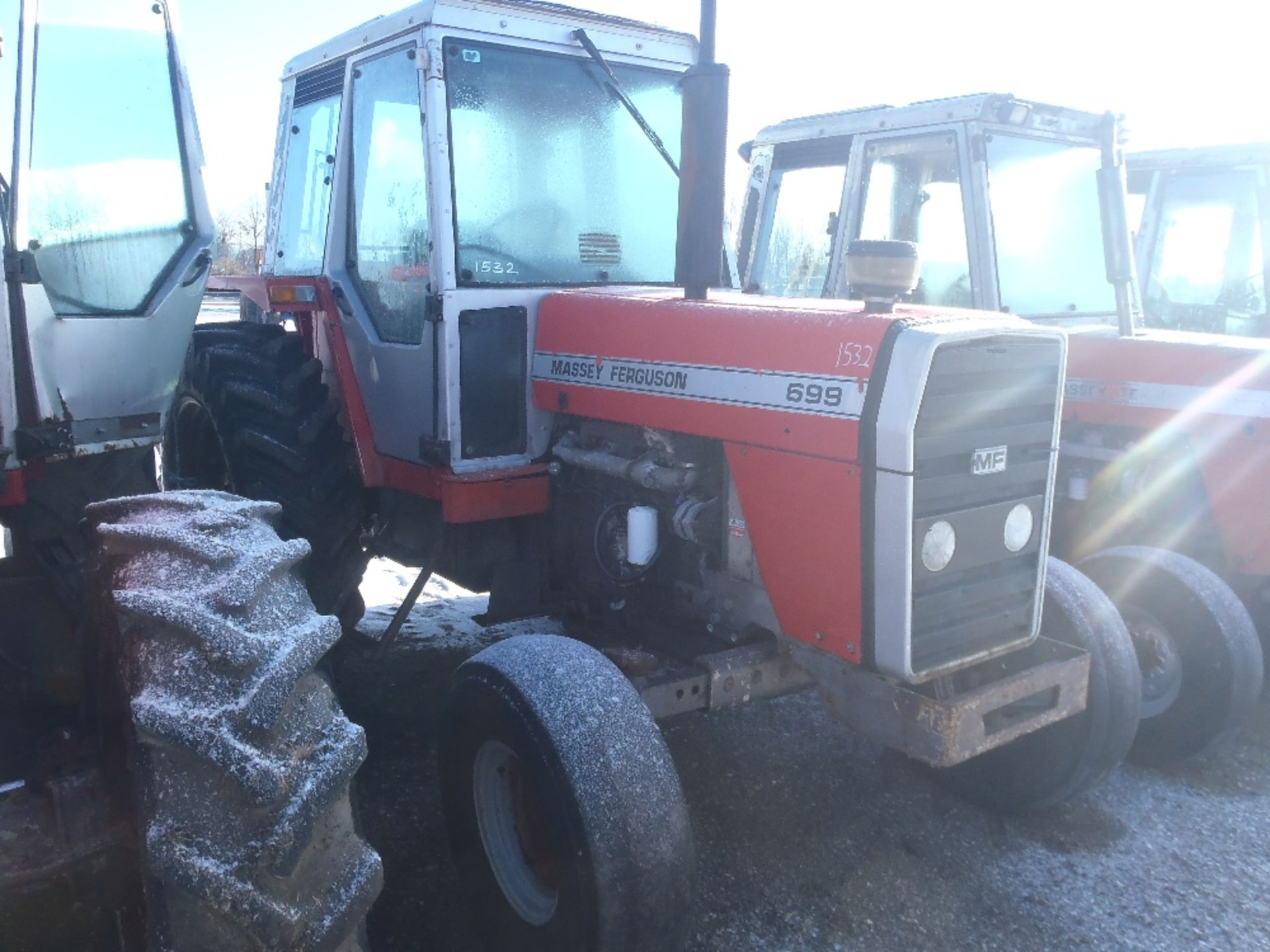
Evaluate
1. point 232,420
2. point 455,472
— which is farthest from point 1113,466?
point 232,420

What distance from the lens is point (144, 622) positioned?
160cm

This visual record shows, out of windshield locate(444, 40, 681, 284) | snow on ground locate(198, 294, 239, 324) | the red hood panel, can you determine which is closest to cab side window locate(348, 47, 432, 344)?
windshield locate(444, 40, 681, 284)

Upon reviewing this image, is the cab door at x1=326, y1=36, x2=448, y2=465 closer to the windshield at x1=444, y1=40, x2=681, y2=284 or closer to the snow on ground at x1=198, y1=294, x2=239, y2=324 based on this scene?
the windshield at x1=444, y1=40, x2=681, y2=284

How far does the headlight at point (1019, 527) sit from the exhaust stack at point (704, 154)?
1072 mm

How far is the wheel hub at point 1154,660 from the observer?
3.88 metres

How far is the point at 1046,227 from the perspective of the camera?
4.72m

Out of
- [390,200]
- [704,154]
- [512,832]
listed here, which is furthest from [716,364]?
[390,200]

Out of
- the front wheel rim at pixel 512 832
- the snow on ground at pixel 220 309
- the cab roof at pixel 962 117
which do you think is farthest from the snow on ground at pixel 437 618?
the snow on ground at pixel 220 309

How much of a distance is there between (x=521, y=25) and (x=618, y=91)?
398 mm

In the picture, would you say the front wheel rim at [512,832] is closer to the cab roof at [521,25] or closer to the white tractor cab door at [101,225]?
the white tractor cab door at [101,225]

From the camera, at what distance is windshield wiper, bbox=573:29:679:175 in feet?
11.3

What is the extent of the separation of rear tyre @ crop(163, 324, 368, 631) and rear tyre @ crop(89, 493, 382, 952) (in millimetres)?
1830

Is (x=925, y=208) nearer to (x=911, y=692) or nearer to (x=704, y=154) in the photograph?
(x=704, y=154)

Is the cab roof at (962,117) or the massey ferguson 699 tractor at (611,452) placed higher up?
the cab roof at (962,117)
